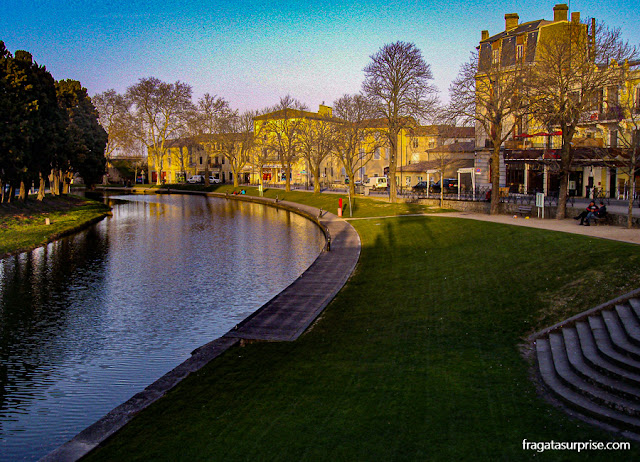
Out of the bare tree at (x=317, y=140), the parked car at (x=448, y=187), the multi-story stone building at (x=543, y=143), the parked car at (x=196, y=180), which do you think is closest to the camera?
the multi-story stone building at (x=543, y=143)

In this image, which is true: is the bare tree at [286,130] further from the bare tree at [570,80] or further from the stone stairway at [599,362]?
the stone stairway at [599,362]

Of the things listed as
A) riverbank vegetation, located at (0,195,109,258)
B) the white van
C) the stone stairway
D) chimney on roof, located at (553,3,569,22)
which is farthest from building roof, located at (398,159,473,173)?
the stone stairway

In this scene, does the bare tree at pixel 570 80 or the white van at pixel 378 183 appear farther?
the white van at pixel 378 183

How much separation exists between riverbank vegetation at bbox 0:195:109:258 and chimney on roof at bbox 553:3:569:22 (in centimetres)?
4832

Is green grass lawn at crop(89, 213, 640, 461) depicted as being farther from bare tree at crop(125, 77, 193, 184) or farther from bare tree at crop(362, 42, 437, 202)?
bare tree at crop(125, 77, 193, 184)

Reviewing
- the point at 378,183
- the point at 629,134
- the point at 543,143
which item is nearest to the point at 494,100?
Result: the point at 629,134

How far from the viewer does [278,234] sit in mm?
38500

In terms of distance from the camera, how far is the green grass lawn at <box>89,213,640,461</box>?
27.3ft

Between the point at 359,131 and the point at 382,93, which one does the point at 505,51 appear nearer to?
the point at 382,93

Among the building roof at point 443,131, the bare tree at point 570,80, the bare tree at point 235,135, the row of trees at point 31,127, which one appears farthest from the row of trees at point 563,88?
the bare tree at point 235,135

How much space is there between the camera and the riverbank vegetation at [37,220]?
3314 cm

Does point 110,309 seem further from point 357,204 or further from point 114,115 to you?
point 114,115

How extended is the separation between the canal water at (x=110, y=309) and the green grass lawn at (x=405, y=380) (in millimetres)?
2569

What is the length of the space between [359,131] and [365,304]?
45.7 metres
